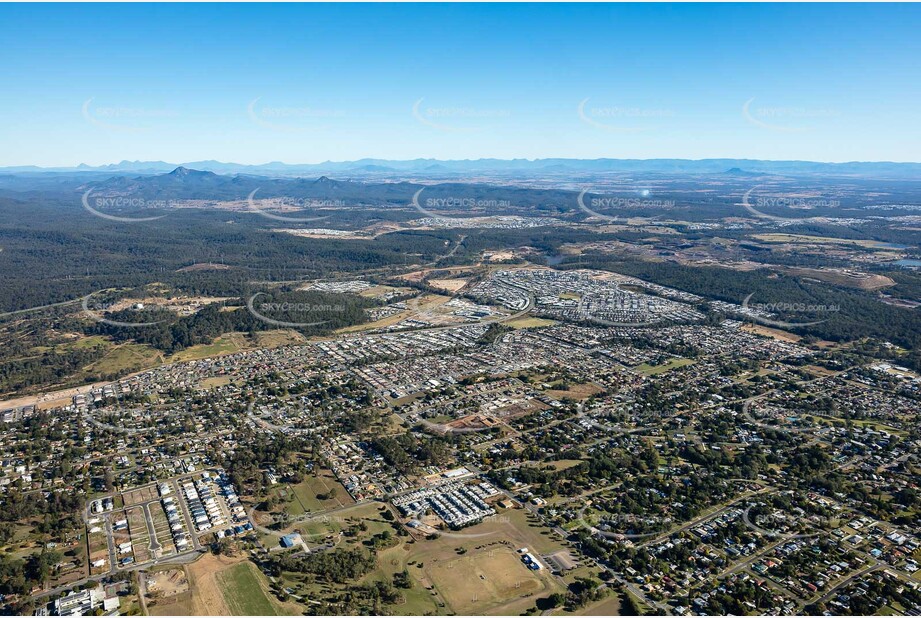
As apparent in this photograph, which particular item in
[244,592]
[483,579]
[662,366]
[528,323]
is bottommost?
[483,579]

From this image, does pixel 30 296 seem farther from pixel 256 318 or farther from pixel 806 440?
pixel 806 440

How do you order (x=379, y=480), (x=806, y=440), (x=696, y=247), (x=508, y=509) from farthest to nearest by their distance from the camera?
1. (x=696, y=247)
2. (x=806, y=440)
3. (x=379, y=480)
4. (x=508, y=509)

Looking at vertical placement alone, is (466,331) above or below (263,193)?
below

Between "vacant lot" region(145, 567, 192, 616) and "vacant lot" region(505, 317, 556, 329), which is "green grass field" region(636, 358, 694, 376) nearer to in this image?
"vacant lot" region(505, 317, 556, 329)

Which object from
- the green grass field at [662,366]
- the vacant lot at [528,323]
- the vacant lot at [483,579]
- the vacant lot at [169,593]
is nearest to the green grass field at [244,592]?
the vacant lot at [169,593]

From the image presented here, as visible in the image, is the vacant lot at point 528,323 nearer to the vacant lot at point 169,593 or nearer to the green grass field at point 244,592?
the green grass field at point 244,592

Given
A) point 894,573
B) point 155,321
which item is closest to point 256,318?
point 155,321

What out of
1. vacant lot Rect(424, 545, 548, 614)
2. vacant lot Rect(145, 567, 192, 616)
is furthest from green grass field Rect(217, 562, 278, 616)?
vacant lot Rect(424, 545, 548, 614)

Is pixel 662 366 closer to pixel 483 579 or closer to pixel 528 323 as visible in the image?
pixel 528 323

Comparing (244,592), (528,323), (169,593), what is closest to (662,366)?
(528,323)
